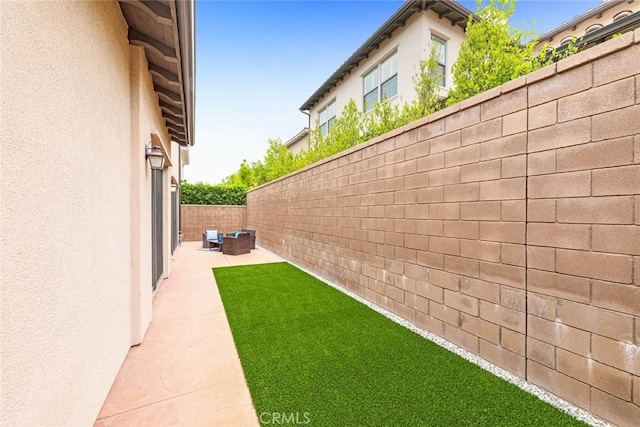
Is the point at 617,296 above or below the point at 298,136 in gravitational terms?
below

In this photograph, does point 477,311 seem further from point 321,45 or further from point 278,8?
point 321,45

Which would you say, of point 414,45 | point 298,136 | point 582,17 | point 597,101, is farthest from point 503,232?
point 298,136

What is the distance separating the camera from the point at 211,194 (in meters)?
16.6

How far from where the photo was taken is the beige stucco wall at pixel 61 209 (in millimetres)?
1228

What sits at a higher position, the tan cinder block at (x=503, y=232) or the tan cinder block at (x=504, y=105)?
the tan cinder block at (x=504, y=105)

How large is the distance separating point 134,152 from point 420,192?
3.71 m

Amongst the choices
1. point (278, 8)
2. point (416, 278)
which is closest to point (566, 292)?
point (416, 278)

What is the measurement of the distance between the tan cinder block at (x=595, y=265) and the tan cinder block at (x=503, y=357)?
38.7 inches

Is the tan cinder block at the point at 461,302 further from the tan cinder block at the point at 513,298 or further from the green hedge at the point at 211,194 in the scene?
the green hedge at the point at 211,194

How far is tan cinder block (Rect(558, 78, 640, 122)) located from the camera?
199 cm

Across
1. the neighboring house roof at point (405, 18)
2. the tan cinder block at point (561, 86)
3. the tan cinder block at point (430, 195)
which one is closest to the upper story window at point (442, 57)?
the neighboring house roof at point (405, 18)

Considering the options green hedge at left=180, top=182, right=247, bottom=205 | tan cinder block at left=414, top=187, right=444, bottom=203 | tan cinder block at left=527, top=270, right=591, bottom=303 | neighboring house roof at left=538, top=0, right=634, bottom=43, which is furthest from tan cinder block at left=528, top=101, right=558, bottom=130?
green hedge at left=180, top=182, right=247, bottom=205

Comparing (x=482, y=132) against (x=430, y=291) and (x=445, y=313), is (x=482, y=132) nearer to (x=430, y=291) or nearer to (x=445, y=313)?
(x=430, y=291)

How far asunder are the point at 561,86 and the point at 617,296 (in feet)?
5.63
